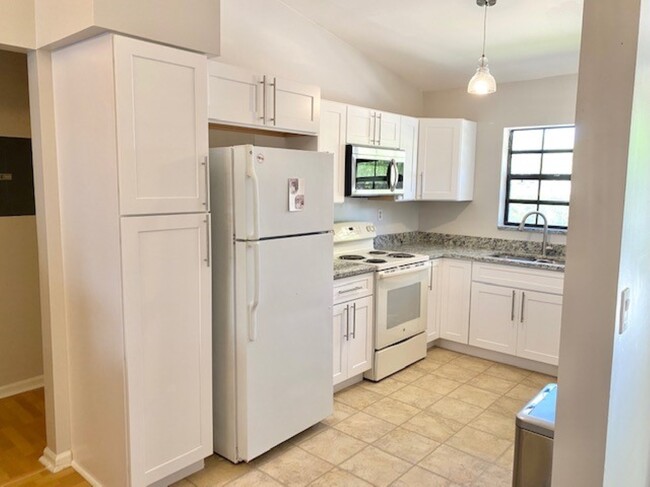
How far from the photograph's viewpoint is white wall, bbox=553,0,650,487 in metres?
1.13

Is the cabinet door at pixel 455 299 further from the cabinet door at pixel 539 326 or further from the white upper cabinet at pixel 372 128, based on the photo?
the white upper cabinet at pixel 372 128

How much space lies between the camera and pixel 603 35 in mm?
1133

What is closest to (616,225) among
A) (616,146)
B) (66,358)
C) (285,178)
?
(616,146)

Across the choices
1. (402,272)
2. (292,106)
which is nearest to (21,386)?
(292,106)

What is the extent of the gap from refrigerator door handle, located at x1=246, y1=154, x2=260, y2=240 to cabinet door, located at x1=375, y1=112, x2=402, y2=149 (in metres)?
1.92

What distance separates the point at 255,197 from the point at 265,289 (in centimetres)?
50

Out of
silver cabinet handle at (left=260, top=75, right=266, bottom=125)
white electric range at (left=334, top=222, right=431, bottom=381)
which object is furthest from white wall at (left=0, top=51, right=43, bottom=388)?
white electric range at (left=334, top=222, right=431, bottom=381)

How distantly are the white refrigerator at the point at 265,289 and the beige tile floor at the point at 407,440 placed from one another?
0.49 ft

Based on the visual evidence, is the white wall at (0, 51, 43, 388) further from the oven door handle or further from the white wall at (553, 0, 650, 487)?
the white wall at (553, 0, 650, 487)

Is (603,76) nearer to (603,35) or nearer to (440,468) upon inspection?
(603,35)

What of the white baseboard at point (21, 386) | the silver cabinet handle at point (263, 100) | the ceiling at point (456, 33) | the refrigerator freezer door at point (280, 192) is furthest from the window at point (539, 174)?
the white baseboard at point (21, 386)

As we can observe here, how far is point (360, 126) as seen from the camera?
3.99 m

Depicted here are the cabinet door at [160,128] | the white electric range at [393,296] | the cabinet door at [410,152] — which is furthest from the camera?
the cabinet door at [410,152]

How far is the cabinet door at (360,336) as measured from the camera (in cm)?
356
